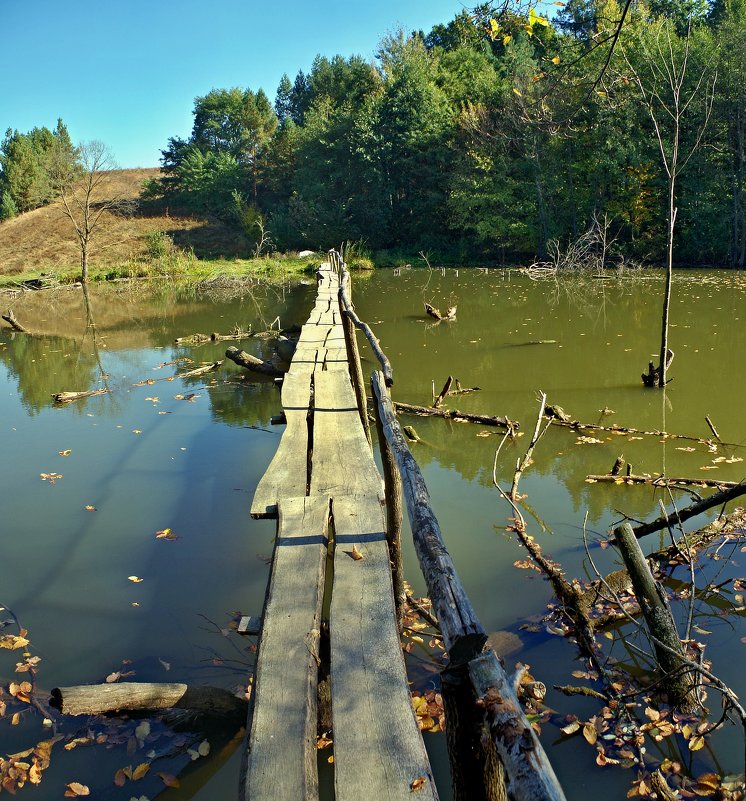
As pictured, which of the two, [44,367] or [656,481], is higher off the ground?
[44,367]

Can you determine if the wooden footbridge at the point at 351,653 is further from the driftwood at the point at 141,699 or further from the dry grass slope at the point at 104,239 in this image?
the dry grass slope at the point at 104,239

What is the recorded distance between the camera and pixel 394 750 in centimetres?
224

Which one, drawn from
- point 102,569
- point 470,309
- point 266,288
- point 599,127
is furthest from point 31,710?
point 599,127

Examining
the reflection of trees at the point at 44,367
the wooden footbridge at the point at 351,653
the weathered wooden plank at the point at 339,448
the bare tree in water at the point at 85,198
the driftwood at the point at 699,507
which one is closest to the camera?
the wooden footbridge at the point at 351,653

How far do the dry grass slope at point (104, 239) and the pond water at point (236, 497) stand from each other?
25.6 metres

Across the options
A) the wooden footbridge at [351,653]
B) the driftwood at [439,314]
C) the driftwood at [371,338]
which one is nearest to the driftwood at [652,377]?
the driftwood at [371,338]

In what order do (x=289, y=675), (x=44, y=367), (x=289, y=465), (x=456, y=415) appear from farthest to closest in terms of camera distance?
(x=44, y=367) → (x=456, y=415) → (x=289, y=465) → (x=289, y=675)

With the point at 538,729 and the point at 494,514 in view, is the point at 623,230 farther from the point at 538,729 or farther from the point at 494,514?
the point at 538,729

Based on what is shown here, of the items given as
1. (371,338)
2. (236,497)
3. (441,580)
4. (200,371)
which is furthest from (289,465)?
(200,371)

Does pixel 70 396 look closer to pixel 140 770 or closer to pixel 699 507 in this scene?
pixel 140 770

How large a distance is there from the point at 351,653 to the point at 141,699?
1.47 metres

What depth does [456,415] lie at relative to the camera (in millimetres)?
9258

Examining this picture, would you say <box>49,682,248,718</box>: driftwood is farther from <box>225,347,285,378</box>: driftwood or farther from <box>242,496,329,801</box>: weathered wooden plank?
<box>225,347,285,378</box>: driftwood

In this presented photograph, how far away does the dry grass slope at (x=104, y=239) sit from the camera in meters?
39.9
